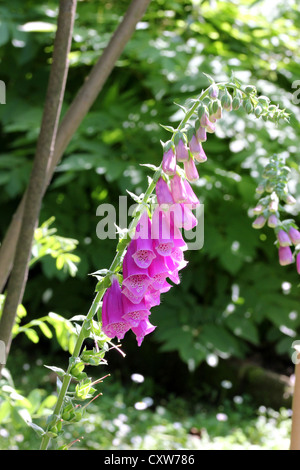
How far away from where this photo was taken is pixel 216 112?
0.87 metres

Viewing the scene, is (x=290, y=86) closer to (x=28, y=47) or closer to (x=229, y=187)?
(x=229, y=187)

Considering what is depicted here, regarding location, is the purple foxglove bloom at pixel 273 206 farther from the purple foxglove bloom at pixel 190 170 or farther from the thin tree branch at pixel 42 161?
the thin tree branch at pixel 42 161

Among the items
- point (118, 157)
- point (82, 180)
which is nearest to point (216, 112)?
point (118, 157)

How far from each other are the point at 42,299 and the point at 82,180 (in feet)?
2.77

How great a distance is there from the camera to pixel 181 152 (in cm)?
86

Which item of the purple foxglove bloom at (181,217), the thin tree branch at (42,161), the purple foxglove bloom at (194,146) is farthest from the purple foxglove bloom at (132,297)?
the thin tree branch at (42,161)

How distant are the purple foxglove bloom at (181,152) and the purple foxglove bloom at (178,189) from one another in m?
0.03

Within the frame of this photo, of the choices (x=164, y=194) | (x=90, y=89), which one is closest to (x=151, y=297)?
(x=164, y=194)

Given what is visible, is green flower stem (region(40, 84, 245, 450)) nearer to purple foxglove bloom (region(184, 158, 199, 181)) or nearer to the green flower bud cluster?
purple foxglove bloom (region(184, 158, 199, 181))

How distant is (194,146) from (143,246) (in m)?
0.17

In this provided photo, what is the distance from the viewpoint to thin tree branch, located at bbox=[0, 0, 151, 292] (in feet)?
4.13

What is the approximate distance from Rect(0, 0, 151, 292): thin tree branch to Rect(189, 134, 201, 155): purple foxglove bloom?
0.44 m

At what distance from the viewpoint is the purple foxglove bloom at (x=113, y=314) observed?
0.90 meters

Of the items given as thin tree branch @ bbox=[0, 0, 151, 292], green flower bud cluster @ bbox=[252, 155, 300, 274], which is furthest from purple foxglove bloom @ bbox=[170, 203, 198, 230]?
thin tree branch @ bbox=[0, 0, 151, 292]
